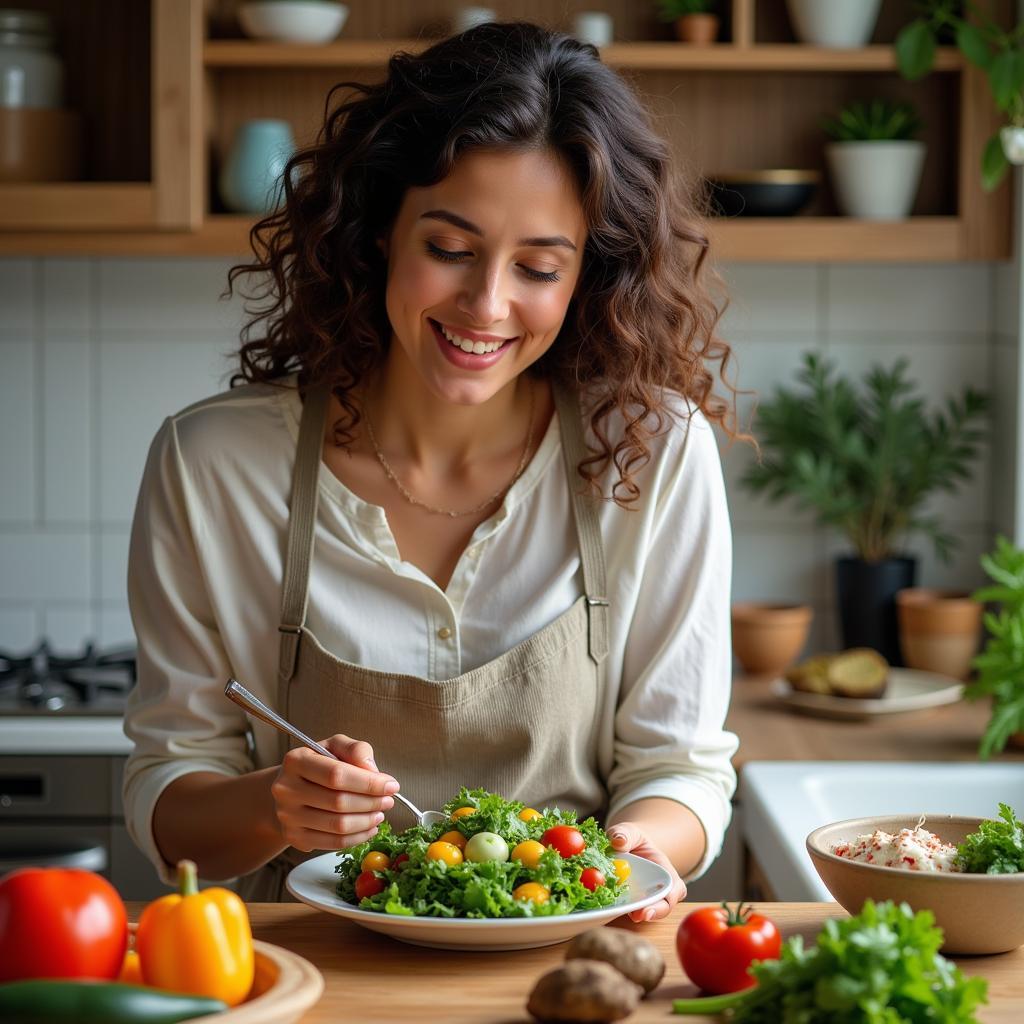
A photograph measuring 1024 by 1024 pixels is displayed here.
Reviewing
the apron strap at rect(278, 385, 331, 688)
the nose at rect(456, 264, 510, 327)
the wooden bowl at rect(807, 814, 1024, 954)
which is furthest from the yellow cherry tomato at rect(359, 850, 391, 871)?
the nose at rect(456, 264, 510, 327)

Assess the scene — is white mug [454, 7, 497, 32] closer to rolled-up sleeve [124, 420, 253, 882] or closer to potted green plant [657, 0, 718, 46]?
potted green plant [657, 0, 718, 46]

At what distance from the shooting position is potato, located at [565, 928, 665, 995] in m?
0.99

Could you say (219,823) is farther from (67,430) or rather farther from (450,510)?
(67,430)

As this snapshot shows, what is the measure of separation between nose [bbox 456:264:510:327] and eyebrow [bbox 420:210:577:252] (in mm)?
36

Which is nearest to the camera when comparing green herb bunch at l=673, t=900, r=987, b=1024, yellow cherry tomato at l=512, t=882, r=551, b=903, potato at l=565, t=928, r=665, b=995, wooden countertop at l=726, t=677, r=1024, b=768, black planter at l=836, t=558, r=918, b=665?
green herb bunch at l=673, t=900, r=987, b=1024

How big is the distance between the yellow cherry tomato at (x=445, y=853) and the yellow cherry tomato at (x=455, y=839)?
0.02 metres

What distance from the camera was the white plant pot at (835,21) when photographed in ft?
8.69

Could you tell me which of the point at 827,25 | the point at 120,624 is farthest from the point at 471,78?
the point at 120,624

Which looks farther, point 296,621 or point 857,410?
point 857,410

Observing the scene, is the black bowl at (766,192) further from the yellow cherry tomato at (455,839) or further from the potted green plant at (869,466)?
Result: the yellow cherry tomato at (455,839)

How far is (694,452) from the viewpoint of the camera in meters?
1.65

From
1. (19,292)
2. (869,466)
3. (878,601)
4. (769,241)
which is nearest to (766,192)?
(769,241)

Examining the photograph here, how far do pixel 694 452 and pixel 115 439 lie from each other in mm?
1660

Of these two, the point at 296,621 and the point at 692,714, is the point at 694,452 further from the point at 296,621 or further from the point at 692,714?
the point at 296,621
